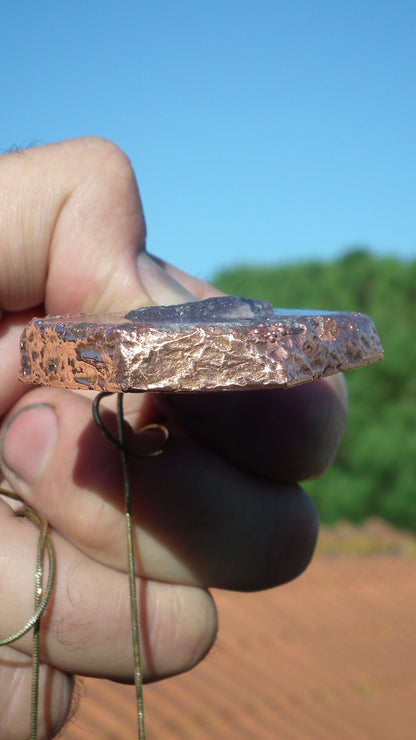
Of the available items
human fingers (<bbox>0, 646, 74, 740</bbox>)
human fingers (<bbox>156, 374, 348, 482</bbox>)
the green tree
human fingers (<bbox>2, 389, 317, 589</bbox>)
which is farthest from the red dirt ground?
the green tree

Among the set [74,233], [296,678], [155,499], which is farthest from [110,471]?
[296,678]

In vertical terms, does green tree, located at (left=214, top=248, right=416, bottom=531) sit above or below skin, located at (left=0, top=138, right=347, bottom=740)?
below

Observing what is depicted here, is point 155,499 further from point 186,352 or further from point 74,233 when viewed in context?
point 186,352

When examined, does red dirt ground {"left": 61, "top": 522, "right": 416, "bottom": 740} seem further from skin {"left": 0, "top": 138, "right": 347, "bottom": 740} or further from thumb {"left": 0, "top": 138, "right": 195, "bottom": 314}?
thumb {"left": 0, "top": 138, "right": 195, "bottom": 314}

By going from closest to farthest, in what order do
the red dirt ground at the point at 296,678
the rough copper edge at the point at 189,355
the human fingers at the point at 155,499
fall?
the rough copper edge at the point at 189,355
the human fingers at the point at 155,499
the red dirt ground at the point at 296,678

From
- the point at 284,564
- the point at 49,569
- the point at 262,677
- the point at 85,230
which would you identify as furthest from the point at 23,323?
the point at 262,677

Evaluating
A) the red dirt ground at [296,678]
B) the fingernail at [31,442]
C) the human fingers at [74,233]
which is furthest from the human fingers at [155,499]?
the red dirt ground at [296,678]

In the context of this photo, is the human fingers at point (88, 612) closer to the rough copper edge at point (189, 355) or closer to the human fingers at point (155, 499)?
the human fingers at point (155, 499)
